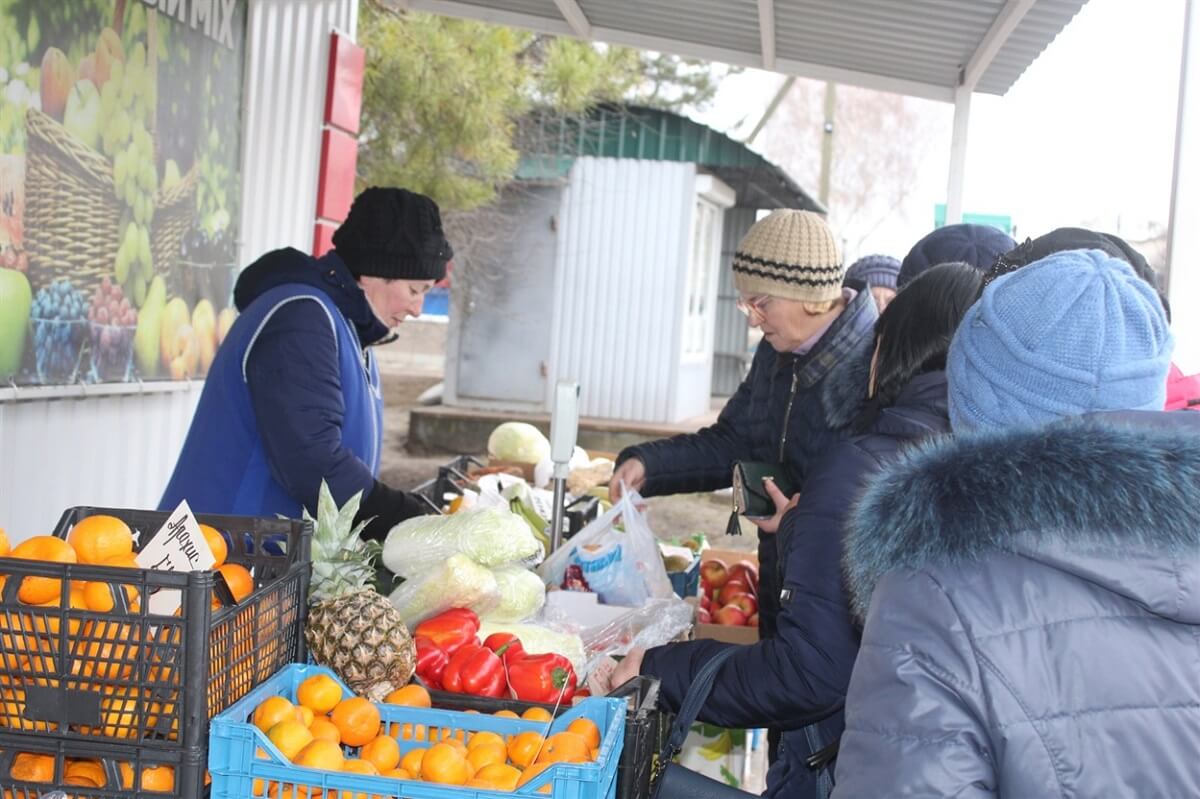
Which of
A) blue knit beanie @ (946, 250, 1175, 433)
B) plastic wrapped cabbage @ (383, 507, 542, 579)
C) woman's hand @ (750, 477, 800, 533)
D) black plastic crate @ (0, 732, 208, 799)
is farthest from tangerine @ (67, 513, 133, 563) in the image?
woman's hand @ (750, 477, 800, 533)

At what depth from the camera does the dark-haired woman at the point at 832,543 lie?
2.26 metres

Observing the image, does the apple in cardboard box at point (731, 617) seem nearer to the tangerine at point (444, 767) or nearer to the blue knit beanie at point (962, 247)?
the blue knit beanie at point (962, 247)

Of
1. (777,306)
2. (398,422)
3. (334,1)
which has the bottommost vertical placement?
(398,422)

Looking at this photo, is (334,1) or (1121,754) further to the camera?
(334,1)

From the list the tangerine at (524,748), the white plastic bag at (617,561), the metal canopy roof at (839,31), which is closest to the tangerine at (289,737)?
the tangerine at (524,748)

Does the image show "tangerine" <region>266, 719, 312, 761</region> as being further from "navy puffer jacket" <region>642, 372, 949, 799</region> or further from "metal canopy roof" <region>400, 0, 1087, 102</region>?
"metal canopy roof" <region>400, 0, 1087, 102</region>

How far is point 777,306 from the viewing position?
3393mm

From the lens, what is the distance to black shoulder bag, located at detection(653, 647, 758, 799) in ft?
7.59

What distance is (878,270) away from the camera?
532 centimetres

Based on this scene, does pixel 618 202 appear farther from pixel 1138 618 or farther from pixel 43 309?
pixel 1138 618

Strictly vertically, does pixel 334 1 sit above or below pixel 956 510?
above

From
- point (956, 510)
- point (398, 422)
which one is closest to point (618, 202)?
point (398, 422)

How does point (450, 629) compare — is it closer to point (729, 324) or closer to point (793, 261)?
point (793, 261)

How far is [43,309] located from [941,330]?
128 inches
